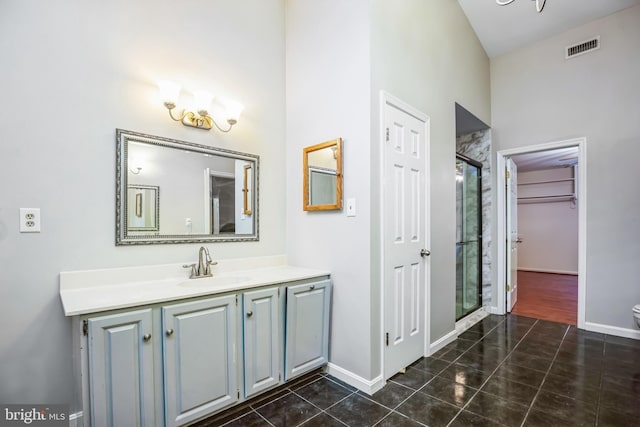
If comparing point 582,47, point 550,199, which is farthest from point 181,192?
point 550,199

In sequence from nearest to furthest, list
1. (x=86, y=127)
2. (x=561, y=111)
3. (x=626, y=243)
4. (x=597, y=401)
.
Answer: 1. (x=86, y=127)
2. (x=597, y=401)
3. (x=626, y=243)
4. (x=561, y=111)

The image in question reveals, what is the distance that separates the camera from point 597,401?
1.95 metres

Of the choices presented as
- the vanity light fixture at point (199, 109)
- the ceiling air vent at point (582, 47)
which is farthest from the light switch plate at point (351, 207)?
the ceiling air vent at point (582, 47)

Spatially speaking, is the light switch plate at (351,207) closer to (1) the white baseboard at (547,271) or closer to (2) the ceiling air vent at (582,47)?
(2) the ceiling air vent at (582,47)

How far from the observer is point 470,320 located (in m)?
3.55

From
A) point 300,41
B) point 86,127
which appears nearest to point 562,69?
point 300,41

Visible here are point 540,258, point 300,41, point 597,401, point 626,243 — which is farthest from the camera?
point 540,258

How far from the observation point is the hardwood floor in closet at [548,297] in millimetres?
3844

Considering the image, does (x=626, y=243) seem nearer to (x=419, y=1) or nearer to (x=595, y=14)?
(x=595, y=14)

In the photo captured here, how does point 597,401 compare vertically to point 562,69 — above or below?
below

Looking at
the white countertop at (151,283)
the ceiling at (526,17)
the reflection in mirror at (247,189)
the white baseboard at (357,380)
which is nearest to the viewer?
the white countertop at (151,283)

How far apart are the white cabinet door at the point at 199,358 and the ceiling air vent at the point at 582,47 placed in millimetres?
4536

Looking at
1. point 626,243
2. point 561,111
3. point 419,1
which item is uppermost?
point 419,1

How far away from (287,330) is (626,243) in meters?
3.62
